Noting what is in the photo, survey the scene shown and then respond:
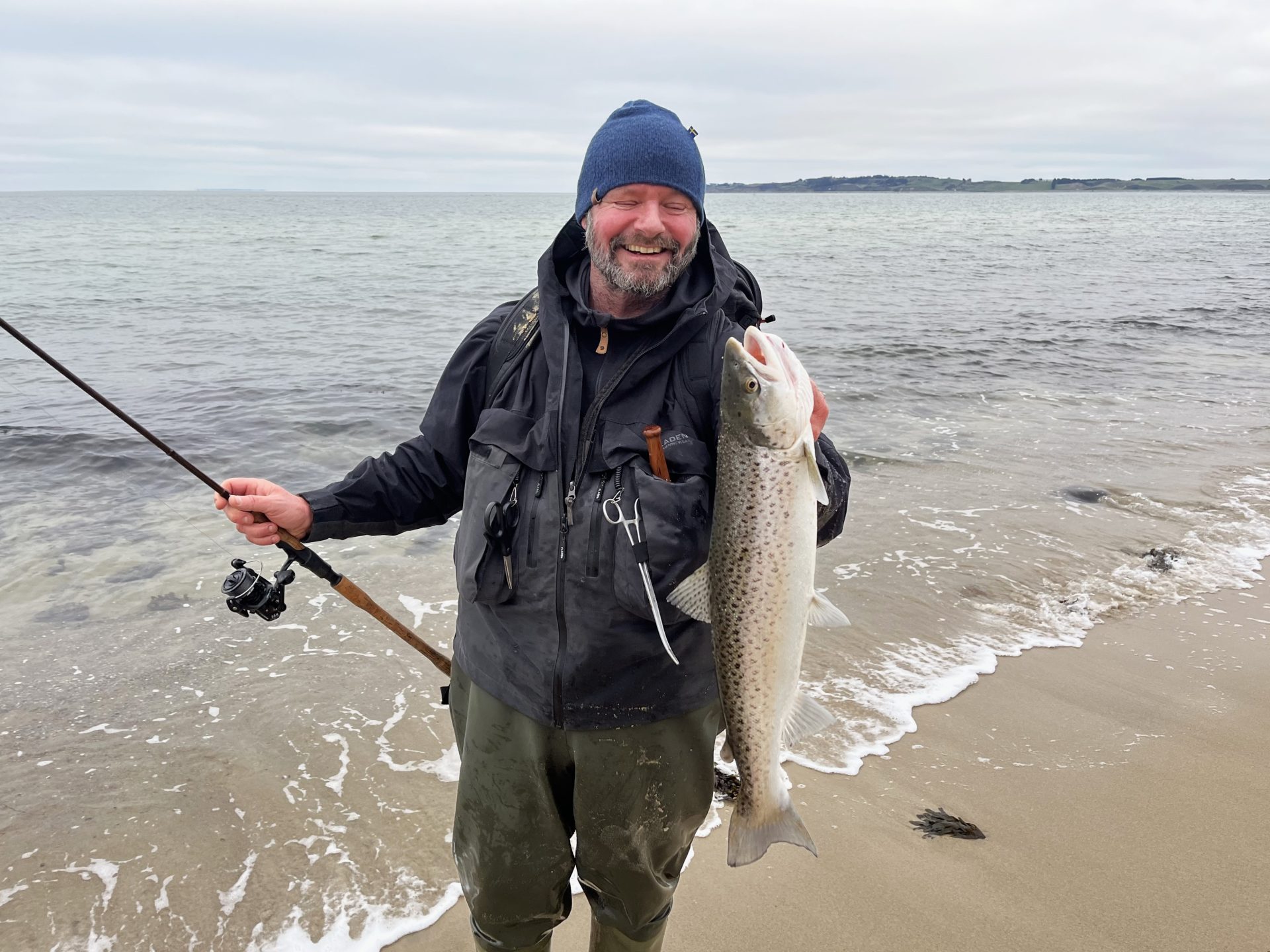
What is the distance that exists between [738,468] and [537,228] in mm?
79256

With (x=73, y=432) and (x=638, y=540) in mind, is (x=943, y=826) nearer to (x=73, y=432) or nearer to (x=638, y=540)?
(x=638, y=540)

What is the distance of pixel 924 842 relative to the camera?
4.42 m

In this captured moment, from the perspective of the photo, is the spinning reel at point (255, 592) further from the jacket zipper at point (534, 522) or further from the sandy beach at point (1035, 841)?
the sandy beach at point (1035, 841)

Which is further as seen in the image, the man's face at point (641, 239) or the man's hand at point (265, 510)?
the man's hand at point (265, 510)

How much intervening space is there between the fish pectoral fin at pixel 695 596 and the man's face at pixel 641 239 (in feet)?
3.06

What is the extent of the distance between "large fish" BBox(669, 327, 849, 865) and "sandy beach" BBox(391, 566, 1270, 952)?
1299 mm

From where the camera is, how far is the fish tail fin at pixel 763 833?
2.93m

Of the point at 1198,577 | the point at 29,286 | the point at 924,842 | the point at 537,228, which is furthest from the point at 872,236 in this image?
the point at 924,842

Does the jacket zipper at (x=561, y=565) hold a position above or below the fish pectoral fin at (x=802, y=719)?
above

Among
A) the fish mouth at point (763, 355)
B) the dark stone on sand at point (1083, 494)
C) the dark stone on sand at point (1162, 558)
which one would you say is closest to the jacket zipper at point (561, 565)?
the fish mouth at point (763, 355)

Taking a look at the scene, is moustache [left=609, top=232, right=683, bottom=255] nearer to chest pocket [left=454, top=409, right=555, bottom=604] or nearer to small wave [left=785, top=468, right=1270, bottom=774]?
chest pocket [left=454, top=409, right=555, bottom=604]

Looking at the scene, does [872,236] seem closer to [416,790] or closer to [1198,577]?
[1198,577]

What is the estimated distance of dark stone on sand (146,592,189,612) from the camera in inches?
303

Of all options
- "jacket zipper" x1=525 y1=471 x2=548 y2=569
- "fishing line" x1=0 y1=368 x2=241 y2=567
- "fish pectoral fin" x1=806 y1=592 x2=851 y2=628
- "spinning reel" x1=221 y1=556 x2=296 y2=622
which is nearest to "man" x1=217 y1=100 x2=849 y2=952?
"jacket zipper" x1=525 y1=471 x2=548 y2=569
